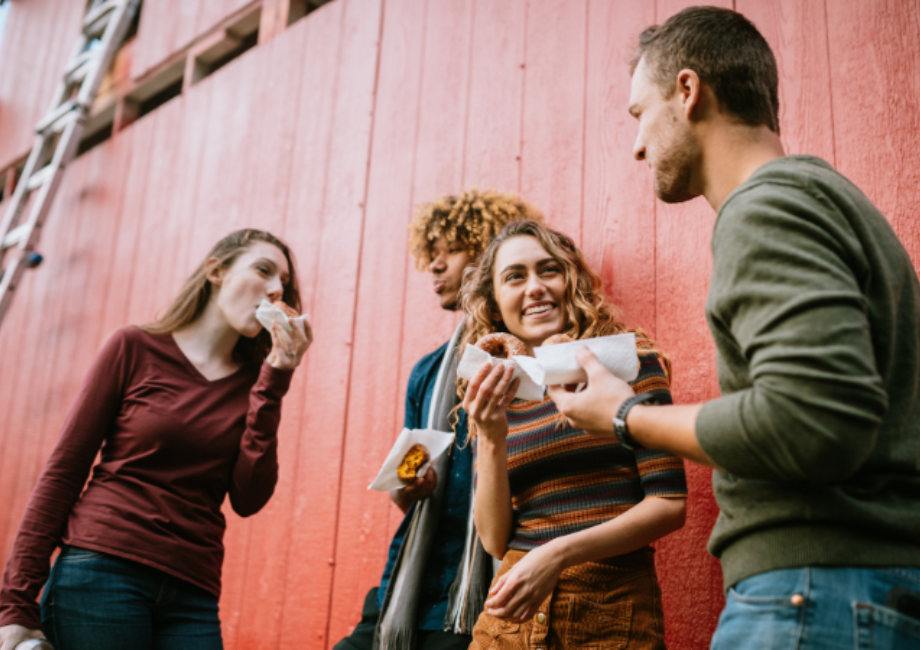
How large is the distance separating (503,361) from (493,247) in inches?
32.9

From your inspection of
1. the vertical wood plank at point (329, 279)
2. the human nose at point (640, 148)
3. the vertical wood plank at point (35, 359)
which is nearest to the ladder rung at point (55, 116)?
the vertical wood plank at point (35, 359)

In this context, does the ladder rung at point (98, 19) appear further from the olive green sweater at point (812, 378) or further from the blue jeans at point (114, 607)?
the olive green sweater at point (812, 378)

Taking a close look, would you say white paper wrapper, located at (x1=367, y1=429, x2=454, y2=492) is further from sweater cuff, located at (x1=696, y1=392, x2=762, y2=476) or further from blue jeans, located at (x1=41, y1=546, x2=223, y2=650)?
sweater cuff, located at (x1=696, y1=392, x2=762, y2=476)

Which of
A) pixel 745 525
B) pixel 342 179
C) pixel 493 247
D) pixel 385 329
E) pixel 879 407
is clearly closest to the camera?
pixel 879 407

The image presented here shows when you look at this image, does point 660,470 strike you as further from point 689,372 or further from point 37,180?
point 37,180

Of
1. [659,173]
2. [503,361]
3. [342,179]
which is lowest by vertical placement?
[503,361]

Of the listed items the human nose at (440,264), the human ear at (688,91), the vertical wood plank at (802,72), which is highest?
the vertical wood plank at (802,72)

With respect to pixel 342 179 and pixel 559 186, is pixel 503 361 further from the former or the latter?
pixel 342 179

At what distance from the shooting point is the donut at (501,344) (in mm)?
1983

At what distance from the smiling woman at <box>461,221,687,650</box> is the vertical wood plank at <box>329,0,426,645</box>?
1388mm

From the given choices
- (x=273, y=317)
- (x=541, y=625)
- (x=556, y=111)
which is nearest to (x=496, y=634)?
(x=541, y=625)

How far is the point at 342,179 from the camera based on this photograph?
4.04 metres

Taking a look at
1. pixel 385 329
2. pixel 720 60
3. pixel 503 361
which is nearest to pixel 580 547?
pixel 503 361

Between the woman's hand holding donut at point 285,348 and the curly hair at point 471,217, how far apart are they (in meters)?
0.72
